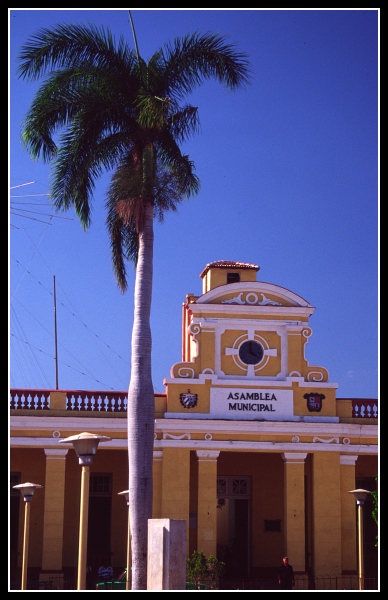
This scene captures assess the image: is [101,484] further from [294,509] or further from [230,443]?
[294,509]

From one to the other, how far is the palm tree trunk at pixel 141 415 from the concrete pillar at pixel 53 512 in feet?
23.4

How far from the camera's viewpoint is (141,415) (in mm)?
17734

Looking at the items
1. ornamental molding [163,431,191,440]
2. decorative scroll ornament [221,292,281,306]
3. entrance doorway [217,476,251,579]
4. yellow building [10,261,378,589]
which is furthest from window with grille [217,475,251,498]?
decorative scroll ornament [221,292,281,306]

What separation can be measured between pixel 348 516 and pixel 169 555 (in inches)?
485

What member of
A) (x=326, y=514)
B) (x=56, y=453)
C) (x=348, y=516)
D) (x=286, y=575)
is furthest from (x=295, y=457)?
(x=56, y=453)

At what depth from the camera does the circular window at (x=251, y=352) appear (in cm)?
2541

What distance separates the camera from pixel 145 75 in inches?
756

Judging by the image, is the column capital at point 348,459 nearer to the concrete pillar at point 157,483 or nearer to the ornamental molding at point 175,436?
the ornamental molding at point 175,436

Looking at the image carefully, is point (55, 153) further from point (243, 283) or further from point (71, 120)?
point (243, 283)

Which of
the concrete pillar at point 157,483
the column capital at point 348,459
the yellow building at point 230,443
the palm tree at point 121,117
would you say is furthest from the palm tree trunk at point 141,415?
the column capital at point 348,459

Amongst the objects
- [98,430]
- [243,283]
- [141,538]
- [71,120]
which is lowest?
[141,538]

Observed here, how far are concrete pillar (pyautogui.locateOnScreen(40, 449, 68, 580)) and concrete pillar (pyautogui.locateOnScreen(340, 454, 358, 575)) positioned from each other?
7.35 metres
